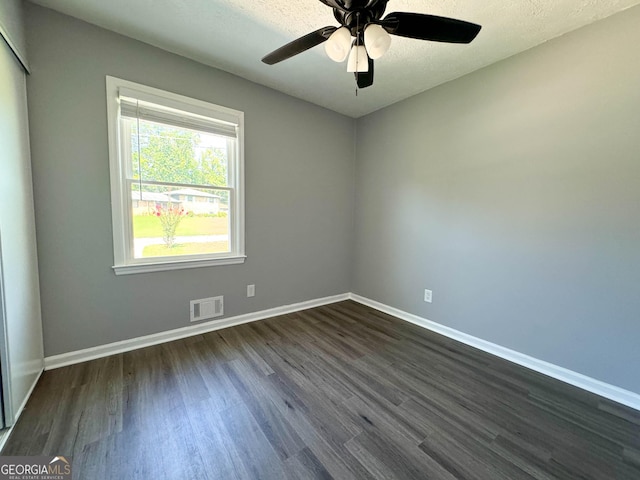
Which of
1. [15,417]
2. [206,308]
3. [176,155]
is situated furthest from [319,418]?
[176,155]

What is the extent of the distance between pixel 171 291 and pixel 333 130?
2.67m

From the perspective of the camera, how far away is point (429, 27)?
1205 mm

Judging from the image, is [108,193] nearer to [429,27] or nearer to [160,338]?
[160,338]

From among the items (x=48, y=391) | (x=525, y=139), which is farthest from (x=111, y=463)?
(x=525, y=139)

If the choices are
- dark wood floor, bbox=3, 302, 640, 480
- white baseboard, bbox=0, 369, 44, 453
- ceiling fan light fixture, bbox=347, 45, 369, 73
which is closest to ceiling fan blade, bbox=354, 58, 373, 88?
ceiling fan light fixture, bbox=347, 45, 369, 73

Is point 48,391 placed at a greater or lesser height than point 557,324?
lesser

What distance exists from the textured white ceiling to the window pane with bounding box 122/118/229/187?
0.67 m

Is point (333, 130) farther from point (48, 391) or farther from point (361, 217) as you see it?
point (48, 391)

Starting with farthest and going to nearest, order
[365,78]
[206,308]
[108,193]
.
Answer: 1. [206,308]
2. [108,193]
3. [365,78]

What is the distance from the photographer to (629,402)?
5.40 ft

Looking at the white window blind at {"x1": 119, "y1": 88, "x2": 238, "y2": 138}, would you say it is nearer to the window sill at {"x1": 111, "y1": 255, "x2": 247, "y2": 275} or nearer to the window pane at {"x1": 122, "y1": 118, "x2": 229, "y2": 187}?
the window pane at {"x1": 122, "y1": 118, "x2": 229, "y2": 187}

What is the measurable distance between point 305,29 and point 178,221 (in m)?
1.91

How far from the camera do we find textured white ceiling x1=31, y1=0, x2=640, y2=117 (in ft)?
5.32

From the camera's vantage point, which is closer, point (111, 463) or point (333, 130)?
point (111, 463)
